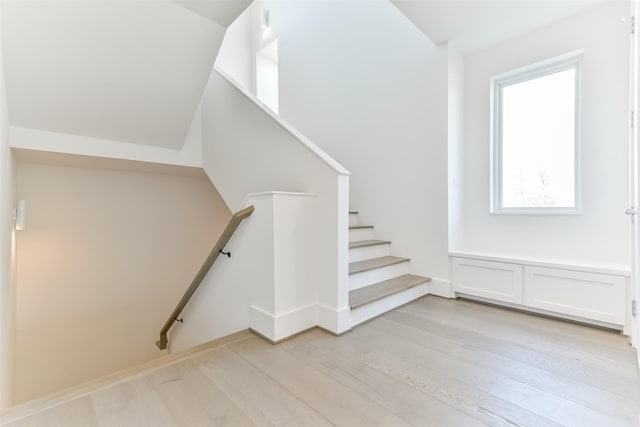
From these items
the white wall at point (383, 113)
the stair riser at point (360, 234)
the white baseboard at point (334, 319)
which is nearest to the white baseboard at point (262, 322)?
the white baseboard at point (334, 319)

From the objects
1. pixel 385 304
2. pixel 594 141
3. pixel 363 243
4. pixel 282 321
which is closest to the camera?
pixel 282 321

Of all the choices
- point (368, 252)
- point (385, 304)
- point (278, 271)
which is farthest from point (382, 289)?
point (278, 271)

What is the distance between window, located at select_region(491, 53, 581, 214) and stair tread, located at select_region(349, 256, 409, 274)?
1054mm

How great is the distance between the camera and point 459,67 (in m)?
2.90

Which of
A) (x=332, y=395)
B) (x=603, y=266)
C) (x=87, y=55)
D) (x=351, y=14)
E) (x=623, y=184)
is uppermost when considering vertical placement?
(x=351, y=14)

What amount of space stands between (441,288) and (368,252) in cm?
76

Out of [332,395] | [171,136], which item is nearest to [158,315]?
[171,136]

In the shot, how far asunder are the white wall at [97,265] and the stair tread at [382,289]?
9.94 ft

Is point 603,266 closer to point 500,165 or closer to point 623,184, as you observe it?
point 623,184

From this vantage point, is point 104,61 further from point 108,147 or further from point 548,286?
point 548,286

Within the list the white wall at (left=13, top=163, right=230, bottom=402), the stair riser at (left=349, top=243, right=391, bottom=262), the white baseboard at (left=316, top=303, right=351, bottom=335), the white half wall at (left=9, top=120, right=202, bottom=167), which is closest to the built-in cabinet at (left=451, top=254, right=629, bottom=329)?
the stair riser at (left=349, top=243, right=391, bottom=262)

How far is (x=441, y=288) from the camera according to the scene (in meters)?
2.77

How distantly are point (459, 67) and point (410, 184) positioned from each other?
1244mm

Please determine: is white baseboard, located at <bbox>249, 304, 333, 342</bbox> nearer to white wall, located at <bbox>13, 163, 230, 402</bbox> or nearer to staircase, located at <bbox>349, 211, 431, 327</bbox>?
staircase, located at <bbox>349, 211, 431, 327</bbox>
